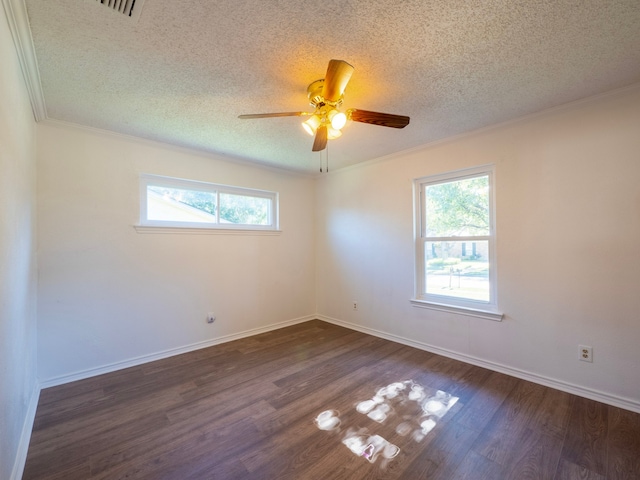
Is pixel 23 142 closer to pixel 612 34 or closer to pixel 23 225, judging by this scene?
pixel 23 225

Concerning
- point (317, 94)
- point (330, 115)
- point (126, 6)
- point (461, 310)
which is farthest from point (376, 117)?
point (461, 310)

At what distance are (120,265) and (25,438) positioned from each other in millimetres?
1476

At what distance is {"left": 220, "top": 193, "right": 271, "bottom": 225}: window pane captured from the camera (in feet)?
12.0

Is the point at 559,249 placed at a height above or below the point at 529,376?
above

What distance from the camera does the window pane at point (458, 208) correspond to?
2.88 m

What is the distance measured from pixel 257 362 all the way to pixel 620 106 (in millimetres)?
3864

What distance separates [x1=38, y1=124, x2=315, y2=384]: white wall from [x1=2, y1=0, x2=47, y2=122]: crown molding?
0.58 m

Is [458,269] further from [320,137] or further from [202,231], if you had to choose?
[202,231]

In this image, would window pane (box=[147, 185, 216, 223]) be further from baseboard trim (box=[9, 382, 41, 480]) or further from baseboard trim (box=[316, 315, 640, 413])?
baseboard trim (box=[316, 315, 640, 413])

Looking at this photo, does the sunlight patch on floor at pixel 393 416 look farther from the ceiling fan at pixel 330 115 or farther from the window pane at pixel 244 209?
the window pane at pixel 244 209

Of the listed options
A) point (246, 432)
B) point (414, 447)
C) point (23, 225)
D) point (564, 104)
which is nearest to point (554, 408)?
point (414, 447)

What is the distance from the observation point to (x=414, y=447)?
170cm

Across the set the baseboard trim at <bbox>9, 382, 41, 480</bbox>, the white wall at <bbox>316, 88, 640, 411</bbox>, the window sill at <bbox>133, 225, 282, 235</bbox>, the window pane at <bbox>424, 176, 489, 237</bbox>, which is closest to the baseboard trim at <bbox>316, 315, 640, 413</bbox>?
the white wall at <bbox>316, 88, 640, 411</bbox>

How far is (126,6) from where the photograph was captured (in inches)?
52.8
